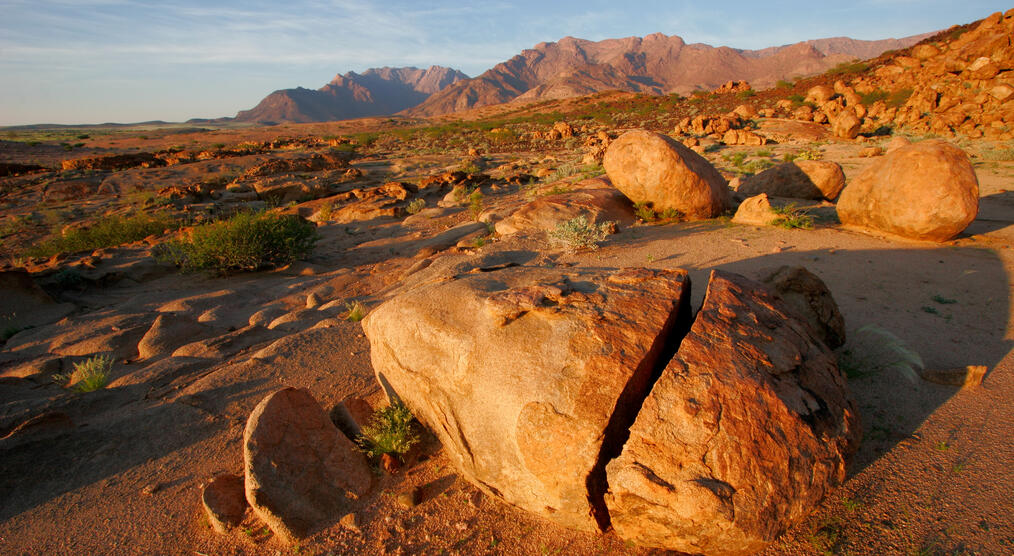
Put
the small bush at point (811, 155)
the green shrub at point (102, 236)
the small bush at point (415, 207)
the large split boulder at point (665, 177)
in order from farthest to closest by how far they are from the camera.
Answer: the small bush at point (811, 155)
the small bush at point (415, 207)
the green shrub at point (102, 236)
the large split boulder at point (665, 177)

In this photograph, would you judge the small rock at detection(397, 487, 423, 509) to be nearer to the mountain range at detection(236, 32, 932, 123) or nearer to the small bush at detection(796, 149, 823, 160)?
the small bush at detection(796, 149, 823, 160)

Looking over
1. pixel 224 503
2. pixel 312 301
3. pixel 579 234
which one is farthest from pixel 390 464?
pixel 579 234

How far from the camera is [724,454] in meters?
1.97

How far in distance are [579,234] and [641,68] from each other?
15617 centimetres

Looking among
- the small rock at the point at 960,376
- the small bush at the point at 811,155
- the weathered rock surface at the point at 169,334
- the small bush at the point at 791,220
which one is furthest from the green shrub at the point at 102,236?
the small bush at the point at 811,155

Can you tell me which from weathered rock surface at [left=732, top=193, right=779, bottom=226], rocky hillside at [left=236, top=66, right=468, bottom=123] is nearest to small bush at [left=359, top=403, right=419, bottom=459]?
weathered rock surface at [left=732, top=193, right=779, bottom=226]

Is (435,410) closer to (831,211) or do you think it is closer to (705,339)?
(705,339)

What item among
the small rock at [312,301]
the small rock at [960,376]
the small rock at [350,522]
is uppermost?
the small rock at [960,376]

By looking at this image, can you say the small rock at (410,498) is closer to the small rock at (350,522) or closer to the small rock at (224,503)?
the small rock at (350,522)

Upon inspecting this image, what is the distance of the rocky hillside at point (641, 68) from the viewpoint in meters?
113

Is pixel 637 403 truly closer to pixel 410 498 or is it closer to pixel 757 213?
pixel 410 498

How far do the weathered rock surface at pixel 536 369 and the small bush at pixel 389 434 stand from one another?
11cm

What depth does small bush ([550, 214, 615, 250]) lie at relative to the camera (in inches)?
274

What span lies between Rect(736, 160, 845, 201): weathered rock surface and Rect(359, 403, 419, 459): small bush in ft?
31.5
